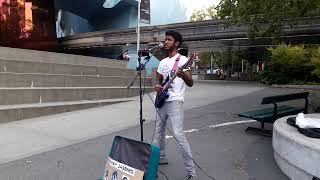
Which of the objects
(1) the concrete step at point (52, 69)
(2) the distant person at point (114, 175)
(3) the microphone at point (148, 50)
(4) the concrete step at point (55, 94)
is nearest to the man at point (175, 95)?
(3) the microphone at point (148, 50)

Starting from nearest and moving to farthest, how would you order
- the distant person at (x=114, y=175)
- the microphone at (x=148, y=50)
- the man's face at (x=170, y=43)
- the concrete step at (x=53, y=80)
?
the distant person at (x=114, y=175) → the microphone at (x=148, y=50) → the man's face at (x=170, y=43) → the concrete step at (x=53, y=80)

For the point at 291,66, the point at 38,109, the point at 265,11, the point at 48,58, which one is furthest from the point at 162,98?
the point at 291,66

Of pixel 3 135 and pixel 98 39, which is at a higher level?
pixel 98 39

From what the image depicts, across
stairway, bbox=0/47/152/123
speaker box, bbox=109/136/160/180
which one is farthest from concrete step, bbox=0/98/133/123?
speaker box, bbox=109/136/160/180

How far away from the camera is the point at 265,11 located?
11094 millimetres

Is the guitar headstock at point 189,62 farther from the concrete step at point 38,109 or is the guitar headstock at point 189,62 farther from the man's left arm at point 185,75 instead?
the concrete step at point 38,109

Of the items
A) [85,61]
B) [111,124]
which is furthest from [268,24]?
[85,61]

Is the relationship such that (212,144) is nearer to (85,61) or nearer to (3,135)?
(3,135)

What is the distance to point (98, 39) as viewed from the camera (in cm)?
5978

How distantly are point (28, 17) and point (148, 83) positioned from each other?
18.9 m

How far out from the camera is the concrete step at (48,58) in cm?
1681

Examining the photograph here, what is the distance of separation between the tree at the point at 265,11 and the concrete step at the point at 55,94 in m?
5.37

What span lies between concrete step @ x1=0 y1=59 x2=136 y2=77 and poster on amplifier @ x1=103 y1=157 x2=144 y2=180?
10.6 meters

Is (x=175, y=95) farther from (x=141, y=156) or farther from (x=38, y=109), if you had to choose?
(x=38, y=109)
